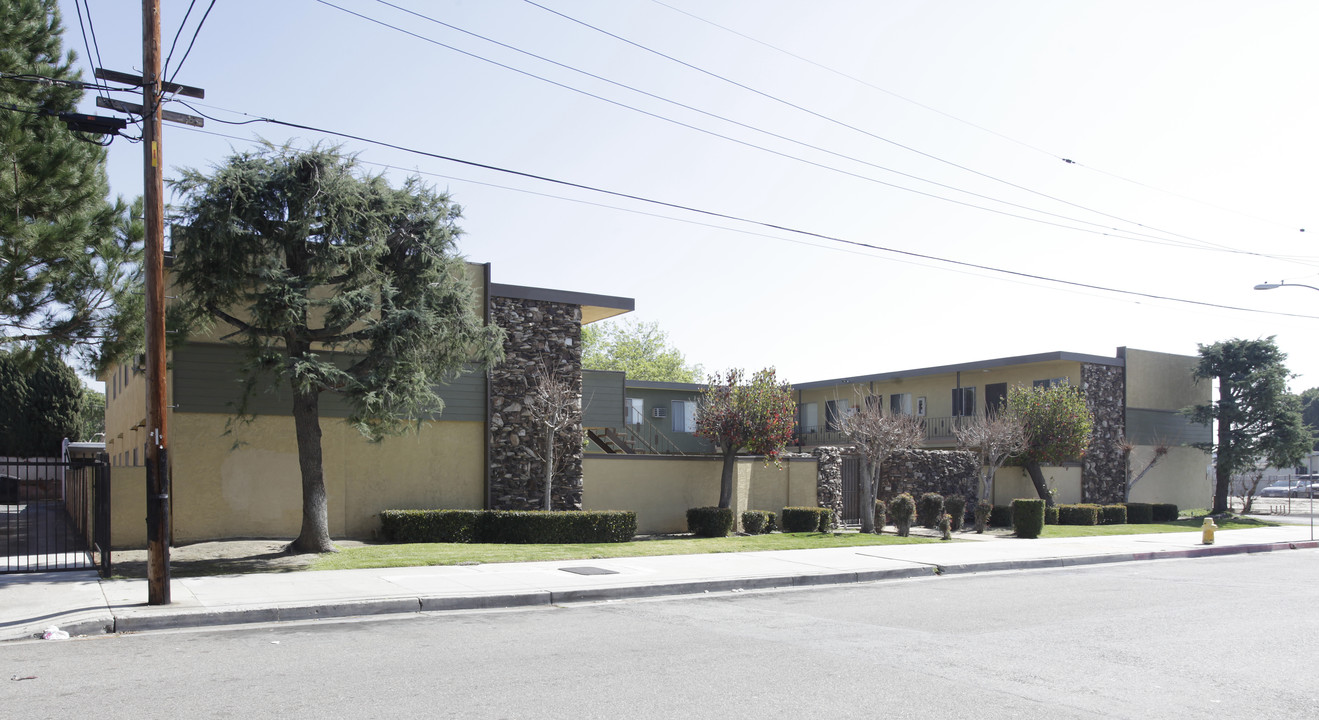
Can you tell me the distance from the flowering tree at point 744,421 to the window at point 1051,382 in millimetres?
13553

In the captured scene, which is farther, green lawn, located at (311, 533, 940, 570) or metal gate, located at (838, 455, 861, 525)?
metal gate, located at (838, 455, 861, 525)

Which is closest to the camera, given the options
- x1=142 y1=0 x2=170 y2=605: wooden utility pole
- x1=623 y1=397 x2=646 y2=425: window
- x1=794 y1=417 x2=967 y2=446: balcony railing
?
x1=142 y1=0 x2=170 y2=605: wooden utility pole

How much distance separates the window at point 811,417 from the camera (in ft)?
150

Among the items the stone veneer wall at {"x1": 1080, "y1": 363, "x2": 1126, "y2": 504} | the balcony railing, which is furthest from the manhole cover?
the stone veneer wall at {"x1": 1080, "y1": 363, "x2": 1126, "y2": 504}

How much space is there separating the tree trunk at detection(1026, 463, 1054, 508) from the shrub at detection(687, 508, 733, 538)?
1389cm

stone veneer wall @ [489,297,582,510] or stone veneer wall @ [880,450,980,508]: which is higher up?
stone veneer wall @ [489,297,582,510]

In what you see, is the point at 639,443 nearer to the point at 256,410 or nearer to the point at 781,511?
the point at 781,511

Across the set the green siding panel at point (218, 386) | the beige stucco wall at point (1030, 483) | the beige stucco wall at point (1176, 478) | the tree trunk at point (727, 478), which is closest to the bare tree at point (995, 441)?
the beige stucco wall at point (1030, 483)

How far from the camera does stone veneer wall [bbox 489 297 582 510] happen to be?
2138cm

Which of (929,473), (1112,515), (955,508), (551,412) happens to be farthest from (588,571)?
(1112,515)

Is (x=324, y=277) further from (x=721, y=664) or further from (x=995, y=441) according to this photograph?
(x=995, y=441)

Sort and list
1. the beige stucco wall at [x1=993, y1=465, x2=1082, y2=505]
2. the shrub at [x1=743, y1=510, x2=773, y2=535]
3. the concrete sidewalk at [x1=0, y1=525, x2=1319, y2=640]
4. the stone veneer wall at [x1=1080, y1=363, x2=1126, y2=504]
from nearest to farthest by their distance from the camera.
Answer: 1. the concrete sidewalk at [x1=0, y1=525, x2=1319, y2=640]
2. the shrub at [x1=743, y1=510, x2=773, y2=535]
3. the beige stucco wall at [x1=993, y1=465, x2=1082, y2=505]
4. the stone veneer wall at [x1=1080, y1=363, x2=1126, y2=504]

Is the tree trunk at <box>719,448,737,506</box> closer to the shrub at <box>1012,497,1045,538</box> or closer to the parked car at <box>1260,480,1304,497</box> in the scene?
the shrub at <box>1012,497,1045,538</box>

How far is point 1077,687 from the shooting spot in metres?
7.73
